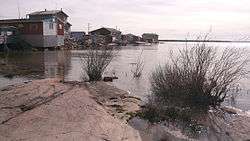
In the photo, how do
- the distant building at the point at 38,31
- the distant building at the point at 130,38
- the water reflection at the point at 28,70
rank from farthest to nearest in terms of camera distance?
1. the distant building at the point at 130,38
2. the distant building at the point at 38,31
3. the water reflection at the point at 28,70

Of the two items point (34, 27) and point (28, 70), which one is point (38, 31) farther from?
point (28, 70)

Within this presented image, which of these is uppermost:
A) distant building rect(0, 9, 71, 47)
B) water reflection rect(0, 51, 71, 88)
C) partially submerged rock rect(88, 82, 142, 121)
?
distant building rect(0, 9, 71, 47)

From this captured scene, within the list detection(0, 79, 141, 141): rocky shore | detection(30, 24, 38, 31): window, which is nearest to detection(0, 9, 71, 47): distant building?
detection(30, 24, 38, 31): window

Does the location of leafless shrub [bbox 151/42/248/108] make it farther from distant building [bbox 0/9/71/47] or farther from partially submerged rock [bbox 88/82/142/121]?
distant building [bbox 0/9/71/47]

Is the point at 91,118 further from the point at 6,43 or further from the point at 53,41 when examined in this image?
the point at 53,41

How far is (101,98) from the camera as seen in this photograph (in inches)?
520

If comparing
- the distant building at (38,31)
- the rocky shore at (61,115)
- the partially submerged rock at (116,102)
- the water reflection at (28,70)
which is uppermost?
the distant building at (38,31)

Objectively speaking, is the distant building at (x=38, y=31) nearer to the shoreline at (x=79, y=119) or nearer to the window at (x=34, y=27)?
the window at (x=34, y=27)

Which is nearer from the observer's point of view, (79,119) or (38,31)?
(79,119)

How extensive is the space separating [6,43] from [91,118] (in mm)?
42529

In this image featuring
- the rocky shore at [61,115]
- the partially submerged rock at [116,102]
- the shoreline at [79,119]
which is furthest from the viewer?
the partially submerged rock at [116,102]

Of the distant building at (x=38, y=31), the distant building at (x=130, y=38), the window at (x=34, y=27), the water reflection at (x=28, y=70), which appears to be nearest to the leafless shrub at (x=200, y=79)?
the water reflection at (x=28, y=70)

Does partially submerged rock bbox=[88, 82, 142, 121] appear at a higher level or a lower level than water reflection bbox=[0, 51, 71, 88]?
higher

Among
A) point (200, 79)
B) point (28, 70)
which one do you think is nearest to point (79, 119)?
point (200, 79)
